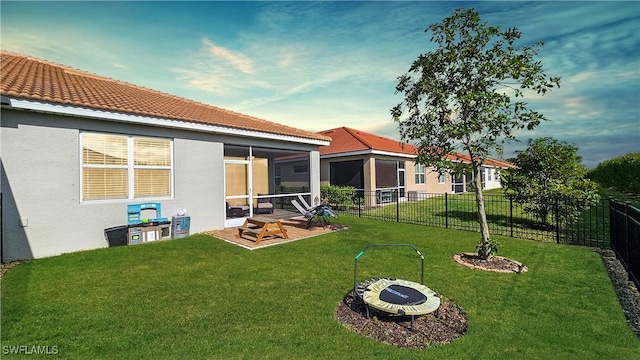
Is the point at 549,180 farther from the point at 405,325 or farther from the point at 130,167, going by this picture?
the point at 130,167

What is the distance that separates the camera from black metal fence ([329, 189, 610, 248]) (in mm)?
8898

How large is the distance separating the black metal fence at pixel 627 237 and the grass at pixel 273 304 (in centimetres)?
52

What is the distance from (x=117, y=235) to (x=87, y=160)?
2.25 metres

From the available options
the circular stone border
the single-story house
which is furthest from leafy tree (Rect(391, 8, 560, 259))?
the single-story house

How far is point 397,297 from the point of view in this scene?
393 centimetres

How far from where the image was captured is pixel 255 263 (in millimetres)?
6270

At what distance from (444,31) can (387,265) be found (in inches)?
225

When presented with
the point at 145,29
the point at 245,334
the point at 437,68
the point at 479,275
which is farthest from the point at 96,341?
the point at 145,29

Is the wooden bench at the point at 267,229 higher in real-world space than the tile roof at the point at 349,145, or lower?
lower

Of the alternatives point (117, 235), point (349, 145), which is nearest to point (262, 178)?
point (349, 145)

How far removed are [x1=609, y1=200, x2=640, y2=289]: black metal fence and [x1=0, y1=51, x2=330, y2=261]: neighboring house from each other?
1064 centimetres

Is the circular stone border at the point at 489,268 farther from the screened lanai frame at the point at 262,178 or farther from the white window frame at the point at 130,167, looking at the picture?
the white window frame at the point at 130,167

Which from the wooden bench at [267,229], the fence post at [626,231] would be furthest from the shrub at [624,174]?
the wooden bench at [267,229]

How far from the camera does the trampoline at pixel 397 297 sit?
355 cm
